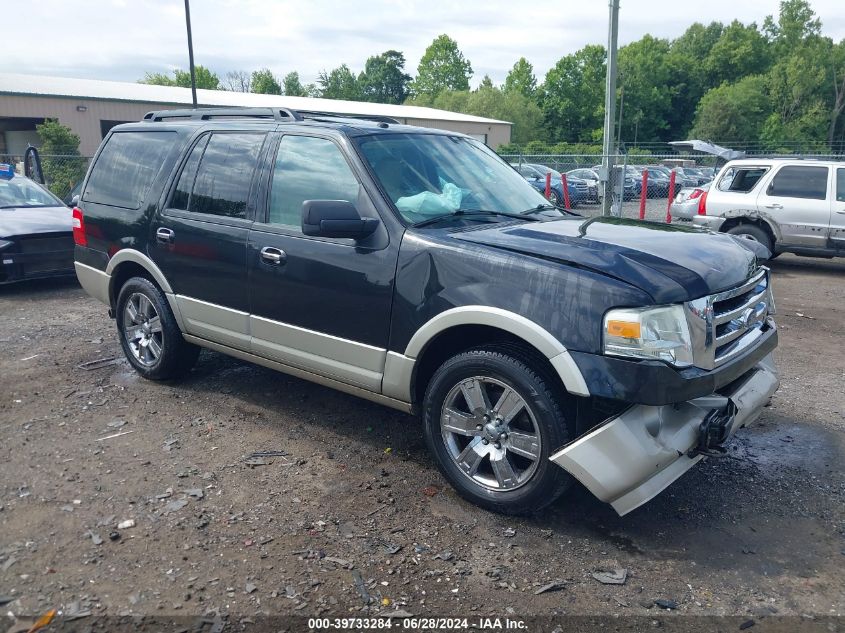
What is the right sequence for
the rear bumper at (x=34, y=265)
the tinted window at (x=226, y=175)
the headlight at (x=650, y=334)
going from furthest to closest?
the rear bumper at (x=34, y=265), the tinted window at (x=226, y=175), the headlight at (x=650, y=334)

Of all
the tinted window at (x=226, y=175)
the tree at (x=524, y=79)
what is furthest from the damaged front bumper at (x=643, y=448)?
the tree at (x=524, y=79)

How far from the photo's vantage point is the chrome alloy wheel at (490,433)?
11.6ft

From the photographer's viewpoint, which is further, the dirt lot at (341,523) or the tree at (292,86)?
the tree at (292,86)

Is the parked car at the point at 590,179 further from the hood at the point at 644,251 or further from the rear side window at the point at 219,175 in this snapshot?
the hood at the point at 644,251

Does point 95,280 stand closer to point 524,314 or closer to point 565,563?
point 524,314

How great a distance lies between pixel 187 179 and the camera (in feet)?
16.7

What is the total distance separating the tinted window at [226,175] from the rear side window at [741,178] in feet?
30.7

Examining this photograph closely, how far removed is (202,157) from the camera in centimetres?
505

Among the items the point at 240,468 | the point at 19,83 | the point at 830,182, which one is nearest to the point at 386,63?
the point at 19,83

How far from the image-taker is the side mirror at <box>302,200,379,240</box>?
12.4 feet

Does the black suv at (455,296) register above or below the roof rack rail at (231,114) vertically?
below

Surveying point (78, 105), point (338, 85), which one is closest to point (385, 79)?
point (338, 85)

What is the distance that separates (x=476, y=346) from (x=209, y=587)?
1.71 meters

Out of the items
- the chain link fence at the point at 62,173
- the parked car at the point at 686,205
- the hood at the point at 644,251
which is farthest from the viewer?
the chain link fence at the point at 62,173
